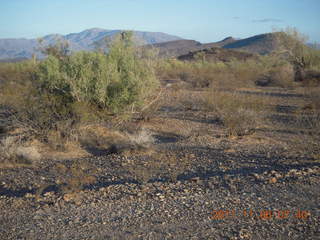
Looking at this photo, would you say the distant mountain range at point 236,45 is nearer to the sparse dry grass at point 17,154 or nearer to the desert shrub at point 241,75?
the desert shrub at point 241,75

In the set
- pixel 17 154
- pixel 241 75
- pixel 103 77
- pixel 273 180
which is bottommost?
pixel 17 154


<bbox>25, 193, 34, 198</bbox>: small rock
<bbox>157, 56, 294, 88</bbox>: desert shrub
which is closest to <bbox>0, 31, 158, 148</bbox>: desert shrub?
<bbox>25, 193, 34, 198</bbox>: small rock

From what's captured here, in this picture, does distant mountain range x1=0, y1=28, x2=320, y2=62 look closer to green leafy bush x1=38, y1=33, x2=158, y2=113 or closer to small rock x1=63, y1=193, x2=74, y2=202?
green leafy bush x1=38, y1=33, x2=158, y2=113

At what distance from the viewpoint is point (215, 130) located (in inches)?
458

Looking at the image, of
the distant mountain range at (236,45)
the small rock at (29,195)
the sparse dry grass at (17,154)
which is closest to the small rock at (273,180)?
the small rock at (29,195)

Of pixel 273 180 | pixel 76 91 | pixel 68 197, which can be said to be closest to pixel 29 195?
pixel 68 197

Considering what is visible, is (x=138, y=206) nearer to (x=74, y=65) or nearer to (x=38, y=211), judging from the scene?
(x=38, y=211)

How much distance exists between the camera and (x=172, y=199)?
5137 mm

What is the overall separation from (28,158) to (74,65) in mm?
3547
